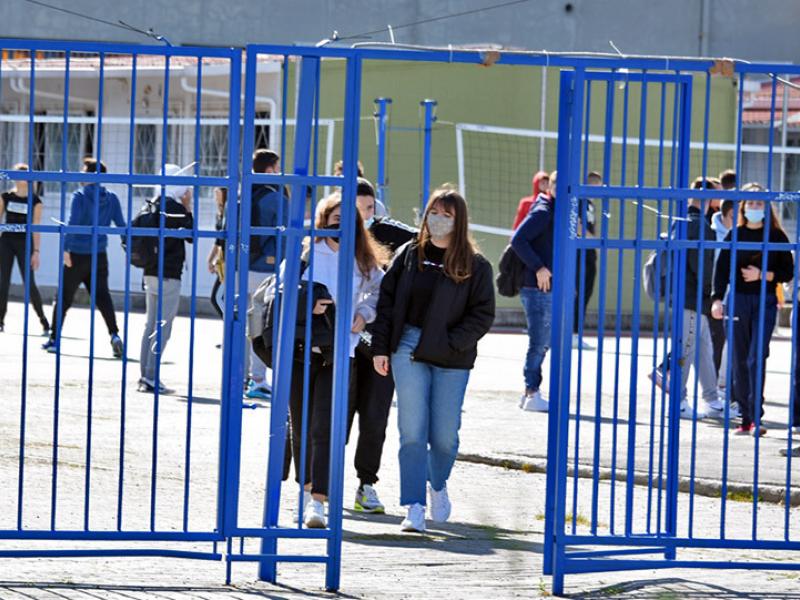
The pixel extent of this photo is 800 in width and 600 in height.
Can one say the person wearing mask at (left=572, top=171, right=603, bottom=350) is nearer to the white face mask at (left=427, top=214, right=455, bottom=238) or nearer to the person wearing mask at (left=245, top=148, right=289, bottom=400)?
the white face mask at (left=427, top=214, right=455, bottom=238)

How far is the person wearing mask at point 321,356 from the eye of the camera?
24.9 ft

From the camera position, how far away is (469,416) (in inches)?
481

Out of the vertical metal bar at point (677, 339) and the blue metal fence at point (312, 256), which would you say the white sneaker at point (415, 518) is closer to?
the blue metal fence at point (312, 256)

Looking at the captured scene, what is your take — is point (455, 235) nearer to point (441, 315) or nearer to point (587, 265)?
point (441, 315)

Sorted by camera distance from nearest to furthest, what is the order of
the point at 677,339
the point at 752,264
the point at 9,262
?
the point at 677,339, the point at 752,264, the point at 9,262

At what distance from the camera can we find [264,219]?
10547 millimetres

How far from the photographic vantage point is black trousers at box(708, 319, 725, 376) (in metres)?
12.8

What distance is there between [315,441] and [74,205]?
6256 millimetres

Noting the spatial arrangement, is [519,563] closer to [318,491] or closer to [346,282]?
[318,491]

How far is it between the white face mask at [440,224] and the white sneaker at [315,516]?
1465 millimetres

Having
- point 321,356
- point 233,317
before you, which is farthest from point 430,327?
point 233,317

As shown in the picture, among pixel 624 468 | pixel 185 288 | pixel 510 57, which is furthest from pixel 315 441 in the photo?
pixel 185 288

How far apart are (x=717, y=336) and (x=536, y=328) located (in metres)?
1.58

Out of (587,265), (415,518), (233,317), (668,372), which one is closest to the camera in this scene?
(233,317)
